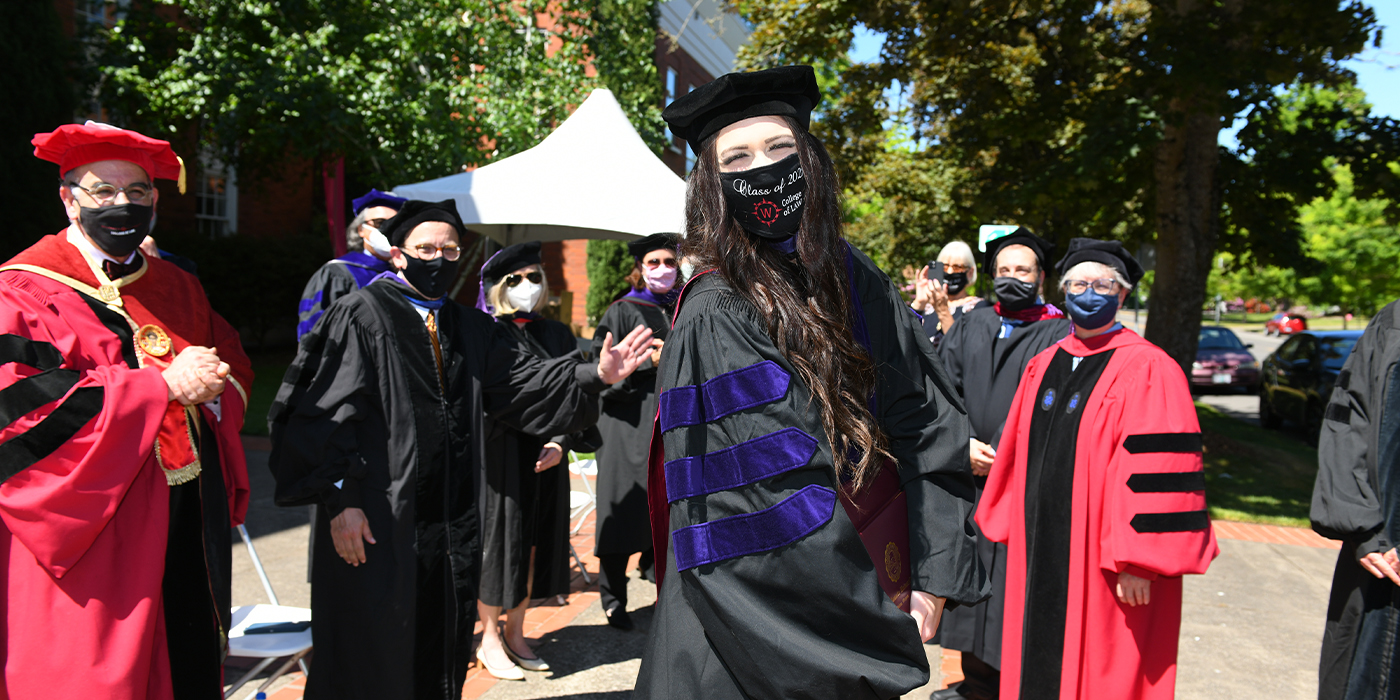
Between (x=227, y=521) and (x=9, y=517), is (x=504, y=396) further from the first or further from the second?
(x=9, y=517)

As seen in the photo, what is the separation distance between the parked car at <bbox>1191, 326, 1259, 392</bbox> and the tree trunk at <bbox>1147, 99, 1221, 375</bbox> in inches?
420

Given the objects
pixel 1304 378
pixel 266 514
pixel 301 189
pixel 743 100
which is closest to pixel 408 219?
pixel 743 100

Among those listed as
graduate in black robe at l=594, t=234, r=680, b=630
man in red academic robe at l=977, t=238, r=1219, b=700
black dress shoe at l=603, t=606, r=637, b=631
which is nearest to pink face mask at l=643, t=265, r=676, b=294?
graduate in black robe at l=594, t=234, r=680, b=630

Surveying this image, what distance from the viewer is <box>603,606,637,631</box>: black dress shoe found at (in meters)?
5.34

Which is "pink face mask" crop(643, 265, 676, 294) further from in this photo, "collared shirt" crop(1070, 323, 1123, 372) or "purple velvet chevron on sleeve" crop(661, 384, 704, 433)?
"purple velvet chevron on sleeve" crop(661, 384, 704, 433)

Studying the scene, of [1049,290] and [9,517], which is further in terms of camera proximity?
[1049,290]

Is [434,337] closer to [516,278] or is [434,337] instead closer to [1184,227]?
[516,278]

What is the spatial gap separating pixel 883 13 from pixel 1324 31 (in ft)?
14.4

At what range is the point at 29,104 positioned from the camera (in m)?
11.5

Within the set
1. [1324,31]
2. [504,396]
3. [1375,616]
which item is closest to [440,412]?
[504,396]

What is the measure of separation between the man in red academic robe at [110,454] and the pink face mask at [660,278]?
2955 millimetres

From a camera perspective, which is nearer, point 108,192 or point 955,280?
point 108,192

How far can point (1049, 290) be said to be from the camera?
62.5 ft

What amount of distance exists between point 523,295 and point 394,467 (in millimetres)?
2054
